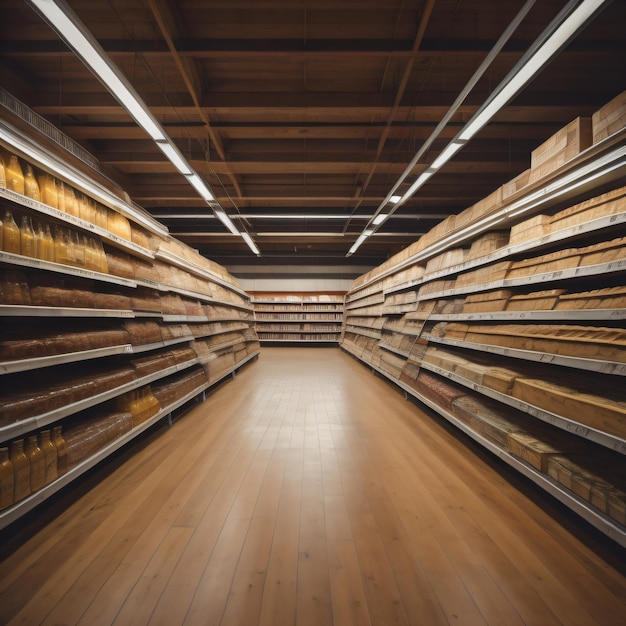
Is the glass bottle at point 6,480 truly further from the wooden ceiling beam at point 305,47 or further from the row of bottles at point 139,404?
the wooden ceiling beam at point 305,47

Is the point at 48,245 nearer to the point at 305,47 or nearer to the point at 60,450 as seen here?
the point at 60,450

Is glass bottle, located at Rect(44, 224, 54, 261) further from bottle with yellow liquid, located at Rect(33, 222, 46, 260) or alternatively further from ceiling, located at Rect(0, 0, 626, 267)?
ceiling, located at Rect(0, 0, 626, 267)

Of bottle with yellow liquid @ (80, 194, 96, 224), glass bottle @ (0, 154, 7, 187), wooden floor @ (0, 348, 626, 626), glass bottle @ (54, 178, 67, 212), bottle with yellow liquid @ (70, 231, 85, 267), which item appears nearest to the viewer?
wooden floor @ (0, 348, 626, 626)

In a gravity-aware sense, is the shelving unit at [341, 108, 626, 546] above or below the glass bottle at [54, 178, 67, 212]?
below

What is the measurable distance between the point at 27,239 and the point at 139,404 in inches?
64.4

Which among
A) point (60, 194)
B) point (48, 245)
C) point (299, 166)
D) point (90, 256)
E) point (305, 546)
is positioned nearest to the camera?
point (305, 546)

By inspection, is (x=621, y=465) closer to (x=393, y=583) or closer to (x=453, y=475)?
(x=453, y=475)

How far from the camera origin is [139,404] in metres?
2.90

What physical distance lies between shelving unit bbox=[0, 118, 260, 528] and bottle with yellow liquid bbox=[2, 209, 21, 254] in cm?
5

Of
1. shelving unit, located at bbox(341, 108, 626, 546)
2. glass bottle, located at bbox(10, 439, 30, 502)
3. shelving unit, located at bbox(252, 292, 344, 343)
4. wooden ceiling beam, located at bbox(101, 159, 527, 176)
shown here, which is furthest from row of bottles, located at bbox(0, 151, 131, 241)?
shelving unit, located at bbox(252, 292, 344, 343)

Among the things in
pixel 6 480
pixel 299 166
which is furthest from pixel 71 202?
pixel 299 166

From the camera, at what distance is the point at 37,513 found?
192cm

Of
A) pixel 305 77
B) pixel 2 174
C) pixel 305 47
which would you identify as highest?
pixel 305 77

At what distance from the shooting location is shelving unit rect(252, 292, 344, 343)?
525 inches
